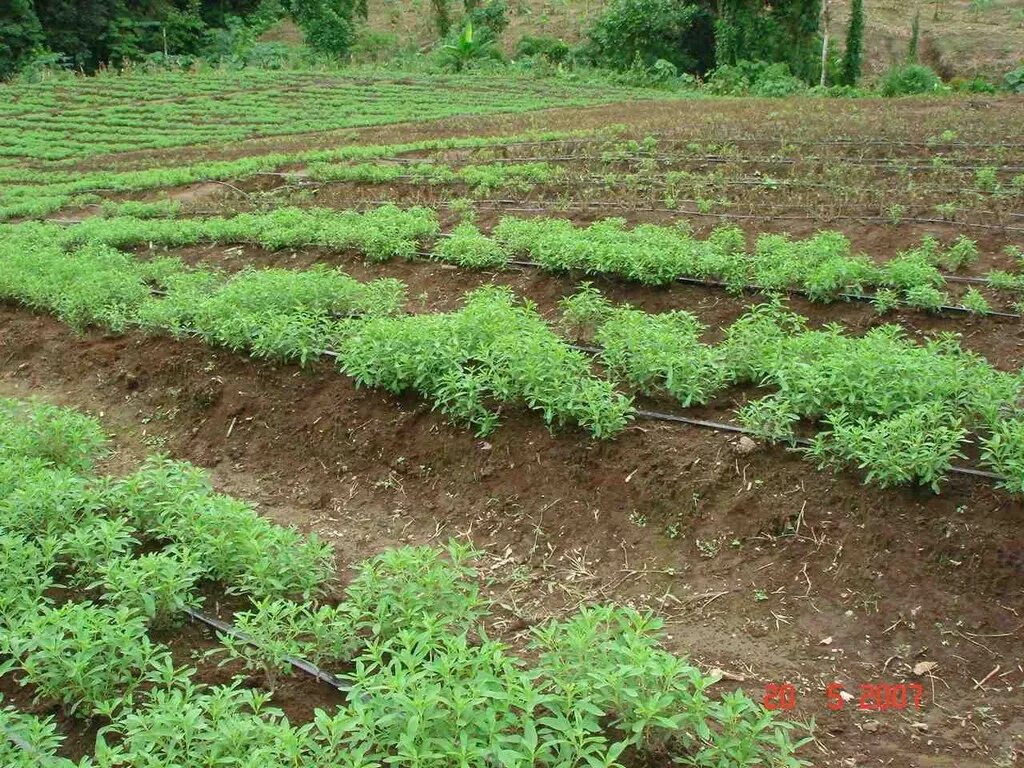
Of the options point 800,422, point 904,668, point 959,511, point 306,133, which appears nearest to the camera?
point 904,668

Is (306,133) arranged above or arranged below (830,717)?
above

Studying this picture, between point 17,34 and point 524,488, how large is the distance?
1458 inches

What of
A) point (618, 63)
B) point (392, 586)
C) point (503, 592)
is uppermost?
point (618, 63)

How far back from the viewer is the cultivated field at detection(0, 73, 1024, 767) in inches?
131

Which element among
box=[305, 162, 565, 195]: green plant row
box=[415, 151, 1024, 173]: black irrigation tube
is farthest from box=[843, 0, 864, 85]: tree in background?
box=[305, 162, 565, 195]: green plant row

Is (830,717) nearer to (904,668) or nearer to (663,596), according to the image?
(904,668)

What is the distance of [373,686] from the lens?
3.16 metres

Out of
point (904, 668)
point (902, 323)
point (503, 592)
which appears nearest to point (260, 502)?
point (503, 592)

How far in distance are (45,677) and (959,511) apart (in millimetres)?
4296

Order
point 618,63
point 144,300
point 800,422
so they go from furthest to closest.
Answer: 1. point 618,63
2. point 144,300
3. point 800,422

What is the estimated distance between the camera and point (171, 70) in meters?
31.3

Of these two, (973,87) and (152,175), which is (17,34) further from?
(973,87)

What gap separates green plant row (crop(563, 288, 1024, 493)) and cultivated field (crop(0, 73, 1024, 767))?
0.03 m
